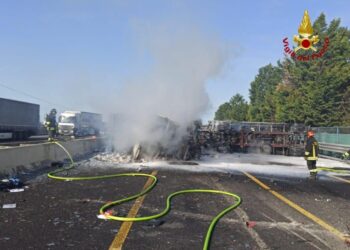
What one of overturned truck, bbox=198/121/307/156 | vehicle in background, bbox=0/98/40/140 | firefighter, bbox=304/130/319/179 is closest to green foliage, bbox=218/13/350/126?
overturned truck, bbox=198/121/307/156

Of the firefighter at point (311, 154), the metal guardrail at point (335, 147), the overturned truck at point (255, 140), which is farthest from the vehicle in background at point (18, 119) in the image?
the firefighter at point (311, 154)

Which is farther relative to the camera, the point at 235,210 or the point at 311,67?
the point at 311,67

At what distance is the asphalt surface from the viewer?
6055mm

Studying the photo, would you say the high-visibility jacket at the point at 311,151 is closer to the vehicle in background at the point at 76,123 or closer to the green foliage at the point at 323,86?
the vehicle in background at the point at 76,123

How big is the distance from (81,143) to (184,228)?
15.7m

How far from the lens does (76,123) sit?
48375 mm

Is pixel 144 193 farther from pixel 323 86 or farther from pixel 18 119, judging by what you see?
pixel 323 86

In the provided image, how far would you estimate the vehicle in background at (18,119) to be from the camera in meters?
35.8

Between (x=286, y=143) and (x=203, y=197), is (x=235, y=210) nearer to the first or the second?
(x=203, y=197)

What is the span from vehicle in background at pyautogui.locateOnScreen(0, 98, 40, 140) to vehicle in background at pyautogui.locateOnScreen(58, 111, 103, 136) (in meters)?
3.68

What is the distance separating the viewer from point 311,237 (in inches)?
257

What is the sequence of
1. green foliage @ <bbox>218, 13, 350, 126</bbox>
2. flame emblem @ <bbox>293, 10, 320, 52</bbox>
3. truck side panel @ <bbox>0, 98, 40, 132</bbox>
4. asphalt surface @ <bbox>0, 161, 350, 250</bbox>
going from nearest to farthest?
asphalt surface @ <bbox>0, 161, 350, 250</bbox>
truck side panel @ <bbox>0, 98, 40, 132</bbox>
flame emblem @ <bbox>293, 10, 320, 52</bbox>
green foliage @ <bbox>218, 13, 350, 126</bbox>

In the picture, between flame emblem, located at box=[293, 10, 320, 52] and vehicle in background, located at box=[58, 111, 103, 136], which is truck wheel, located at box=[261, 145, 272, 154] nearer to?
flame emblem, located at box=[293, 10, 320, 52]

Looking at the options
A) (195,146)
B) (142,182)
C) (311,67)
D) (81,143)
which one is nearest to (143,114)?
(195,146)
